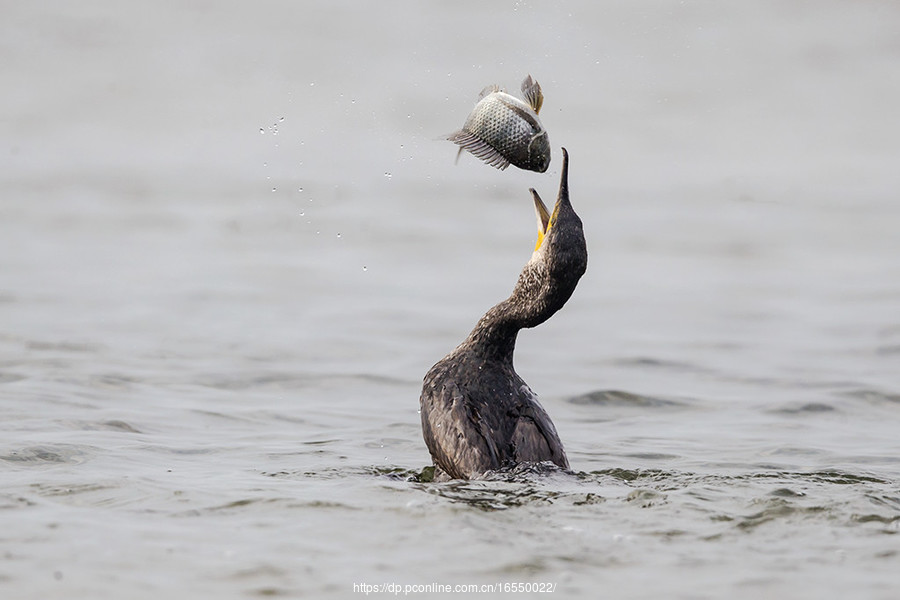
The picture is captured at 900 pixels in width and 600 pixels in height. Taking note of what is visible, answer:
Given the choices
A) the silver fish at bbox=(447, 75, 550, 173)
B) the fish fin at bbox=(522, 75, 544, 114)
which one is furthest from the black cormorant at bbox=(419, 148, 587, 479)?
the fish fin at bbox=(522, 75, 544, 114)

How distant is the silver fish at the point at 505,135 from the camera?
638 centimetres

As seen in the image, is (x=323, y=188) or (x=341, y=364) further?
(x=323, y=188)

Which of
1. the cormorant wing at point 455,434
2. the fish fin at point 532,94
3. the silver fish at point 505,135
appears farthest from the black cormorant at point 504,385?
the fish fin at point 532,94

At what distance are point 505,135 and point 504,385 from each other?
4.21ft

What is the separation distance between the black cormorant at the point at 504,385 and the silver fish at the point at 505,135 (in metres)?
0.14

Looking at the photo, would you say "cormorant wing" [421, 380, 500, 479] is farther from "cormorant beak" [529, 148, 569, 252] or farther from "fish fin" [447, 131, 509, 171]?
"fish fin" [447, 131, 509, 171]

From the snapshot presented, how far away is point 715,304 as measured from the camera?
42.3 ft

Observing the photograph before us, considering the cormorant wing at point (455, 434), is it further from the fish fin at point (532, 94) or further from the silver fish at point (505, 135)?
the fish fin at point (532, 94)

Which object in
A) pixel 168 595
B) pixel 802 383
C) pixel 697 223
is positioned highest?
pixel 697 223

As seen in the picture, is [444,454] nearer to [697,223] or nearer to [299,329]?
[299,329]

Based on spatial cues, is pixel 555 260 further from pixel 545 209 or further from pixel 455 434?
pixel 455 434

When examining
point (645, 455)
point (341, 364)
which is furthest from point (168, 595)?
point (341, 364)

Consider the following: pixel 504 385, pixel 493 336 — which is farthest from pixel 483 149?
pixel 504 385

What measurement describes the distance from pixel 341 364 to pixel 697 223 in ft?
20.7
